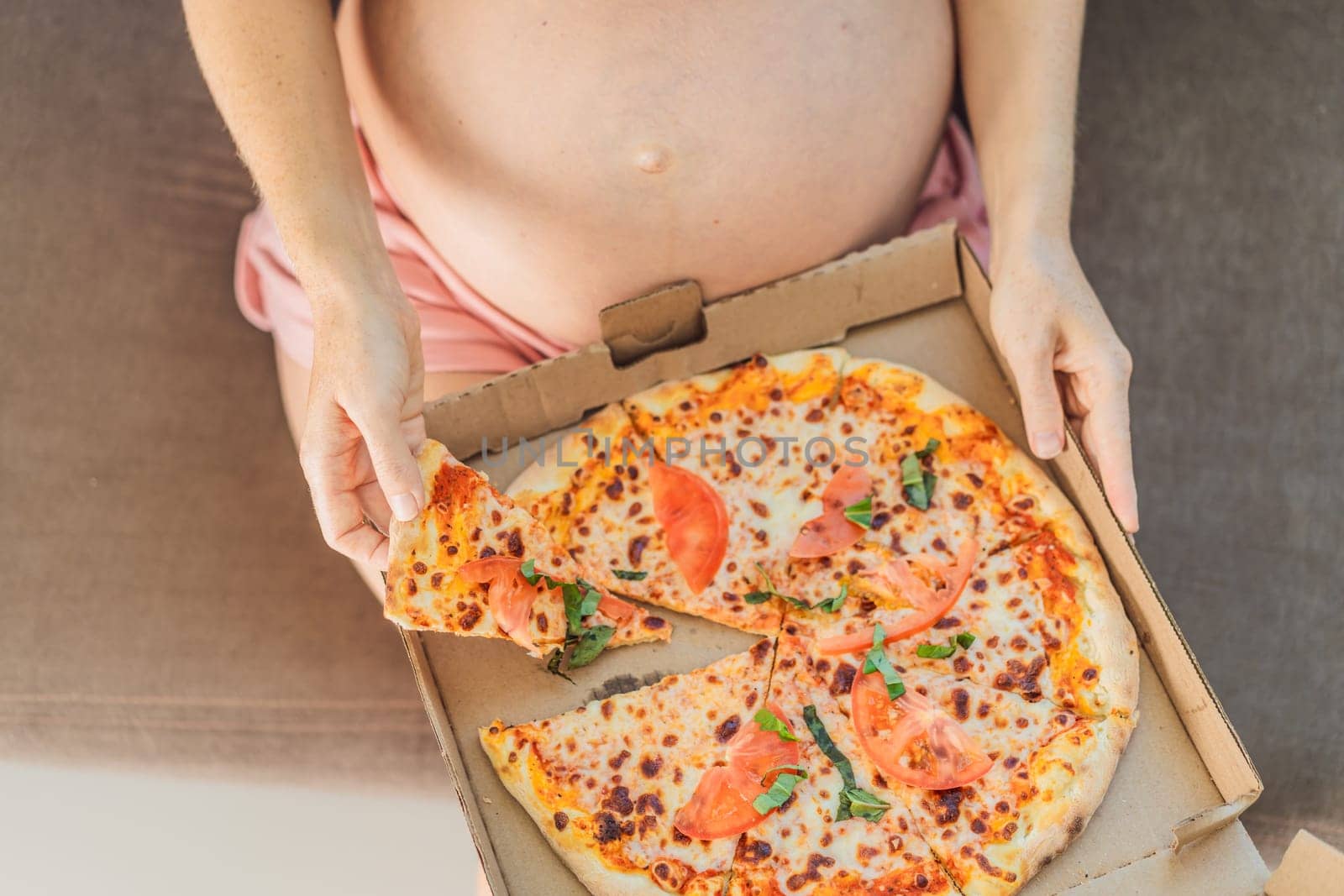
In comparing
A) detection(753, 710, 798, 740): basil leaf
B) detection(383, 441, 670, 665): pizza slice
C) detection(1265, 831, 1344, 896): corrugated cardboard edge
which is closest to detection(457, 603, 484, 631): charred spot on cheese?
detection(383, 441, 670, 665): pizza slice

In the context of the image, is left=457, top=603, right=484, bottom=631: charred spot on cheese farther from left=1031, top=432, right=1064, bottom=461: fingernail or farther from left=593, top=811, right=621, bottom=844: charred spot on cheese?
left=1031, top=432, right=1064, bottom=461: fingernail

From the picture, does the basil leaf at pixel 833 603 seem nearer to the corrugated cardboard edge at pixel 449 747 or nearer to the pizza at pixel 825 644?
the pizza at pixel 825 644

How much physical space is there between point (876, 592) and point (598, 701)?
414 millimetres

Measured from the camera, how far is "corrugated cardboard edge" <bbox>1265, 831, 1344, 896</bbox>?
131 cm

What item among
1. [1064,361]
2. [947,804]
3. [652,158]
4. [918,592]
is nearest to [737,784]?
[947,804]

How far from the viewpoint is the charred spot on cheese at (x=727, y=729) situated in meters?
1.62

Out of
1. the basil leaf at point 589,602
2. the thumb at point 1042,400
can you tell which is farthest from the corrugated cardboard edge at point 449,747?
the thumb at point 1042,400

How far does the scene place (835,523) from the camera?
5.77ft

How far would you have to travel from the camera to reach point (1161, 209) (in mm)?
2277

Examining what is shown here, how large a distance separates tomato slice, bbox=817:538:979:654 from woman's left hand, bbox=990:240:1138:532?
0.65 ft

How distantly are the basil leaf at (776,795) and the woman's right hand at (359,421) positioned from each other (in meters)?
0.56

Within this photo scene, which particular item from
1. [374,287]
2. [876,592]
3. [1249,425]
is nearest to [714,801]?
[876,592]

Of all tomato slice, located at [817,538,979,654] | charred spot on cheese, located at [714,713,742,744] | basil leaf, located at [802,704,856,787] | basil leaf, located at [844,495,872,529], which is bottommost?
basil leaf, located at [802,704,856,787]

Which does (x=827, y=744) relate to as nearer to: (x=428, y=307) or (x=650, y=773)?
(x=650, y=773)
